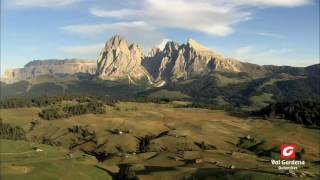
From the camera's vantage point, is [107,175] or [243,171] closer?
[243,171]

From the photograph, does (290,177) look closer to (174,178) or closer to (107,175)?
(174,178)

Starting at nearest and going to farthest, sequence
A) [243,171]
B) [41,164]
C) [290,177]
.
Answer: [290,177] → [243,171] → [41,164]

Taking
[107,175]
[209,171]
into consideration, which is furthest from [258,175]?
[107,175]

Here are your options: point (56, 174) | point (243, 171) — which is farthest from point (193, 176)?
point (56, 174)

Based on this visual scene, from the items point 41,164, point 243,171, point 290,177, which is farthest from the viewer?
point 41,164

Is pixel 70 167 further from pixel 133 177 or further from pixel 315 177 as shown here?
pixel 315 177

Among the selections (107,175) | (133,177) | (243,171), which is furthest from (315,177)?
(107,175)

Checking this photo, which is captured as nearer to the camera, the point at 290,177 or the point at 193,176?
the point at 290,177

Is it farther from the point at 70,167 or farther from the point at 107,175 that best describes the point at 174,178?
the point at 70,167
